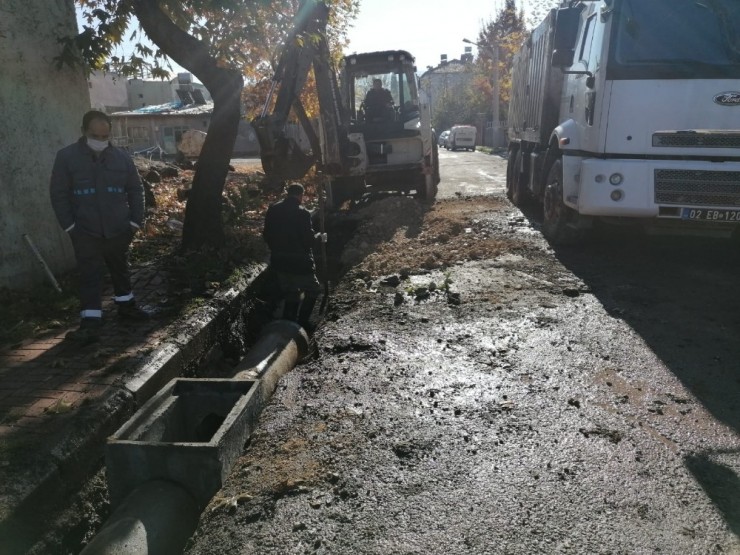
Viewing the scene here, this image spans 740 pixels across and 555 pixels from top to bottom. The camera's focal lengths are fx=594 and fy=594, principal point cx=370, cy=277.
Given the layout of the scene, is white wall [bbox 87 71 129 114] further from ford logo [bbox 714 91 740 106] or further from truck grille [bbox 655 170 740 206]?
ford logo [bbox 714 91 740 106]

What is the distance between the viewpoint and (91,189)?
4.99 metres

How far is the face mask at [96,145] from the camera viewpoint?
4.98 metres

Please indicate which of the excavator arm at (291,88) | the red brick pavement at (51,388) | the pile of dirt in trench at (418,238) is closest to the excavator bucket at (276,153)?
the excavator arm at (291,88)

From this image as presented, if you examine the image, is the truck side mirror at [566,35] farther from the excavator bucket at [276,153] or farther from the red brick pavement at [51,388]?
the red brick pavement at [51,388]

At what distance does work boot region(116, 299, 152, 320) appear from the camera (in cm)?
555

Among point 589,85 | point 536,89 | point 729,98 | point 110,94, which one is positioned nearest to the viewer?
point 729,98

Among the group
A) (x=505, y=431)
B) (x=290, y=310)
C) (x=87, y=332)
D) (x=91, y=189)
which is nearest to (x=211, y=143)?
(x=290, y=310)

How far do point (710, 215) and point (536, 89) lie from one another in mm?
5411

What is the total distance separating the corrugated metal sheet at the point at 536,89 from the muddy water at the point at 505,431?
455cm

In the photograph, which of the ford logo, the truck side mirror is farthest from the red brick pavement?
the ford logo

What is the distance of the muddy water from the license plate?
27.6 inches

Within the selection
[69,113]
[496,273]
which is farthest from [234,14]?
[496,273]

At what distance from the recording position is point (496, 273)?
724 cm

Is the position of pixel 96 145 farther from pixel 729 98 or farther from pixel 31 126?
pixel 729 98
